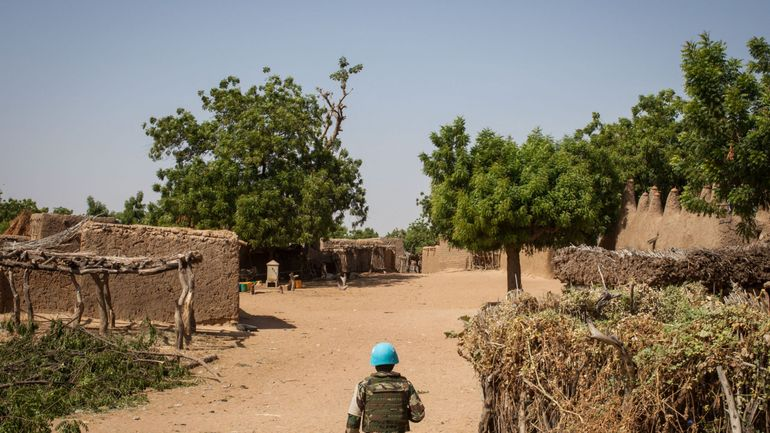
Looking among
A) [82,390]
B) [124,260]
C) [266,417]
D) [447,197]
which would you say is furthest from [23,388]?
[447,197]

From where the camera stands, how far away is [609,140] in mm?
33844

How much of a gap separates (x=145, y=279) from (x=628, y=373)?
11595mm

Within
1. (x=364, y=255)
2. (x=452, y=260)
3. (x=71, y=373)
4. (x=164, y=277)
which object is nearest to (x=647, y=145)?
(x=452, y=260)

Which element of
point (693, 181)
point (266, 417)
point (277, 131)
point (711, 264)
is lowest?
point (266, 417)

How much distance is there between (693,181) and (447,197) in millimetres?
7979

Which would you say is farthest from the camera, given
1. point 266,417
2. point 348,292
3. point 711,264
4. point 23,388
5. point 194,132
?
point 194,132

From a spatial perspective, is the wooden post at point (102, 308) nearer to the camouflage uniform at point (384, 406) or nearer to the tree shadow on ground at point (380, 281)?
the camouflage uniform at point (384, 406)

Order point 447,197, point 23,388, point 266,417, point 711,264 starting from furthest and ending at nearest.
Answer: point 447,197
point 711,264
point 266,417
point 23,388

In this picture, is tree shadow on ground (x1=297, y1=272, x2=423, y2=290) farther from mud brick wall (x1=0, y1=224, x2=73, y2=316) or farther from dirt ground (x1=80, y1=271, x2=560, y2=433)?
mud brick wall (x1=0, y1=224, x2=73, y2=316)

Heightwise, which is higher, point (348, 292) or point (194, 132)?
point (194, 132)

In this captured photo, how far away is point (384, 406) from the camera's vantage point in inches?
224

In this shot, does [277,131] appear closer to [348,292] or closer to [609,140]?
[348,292]

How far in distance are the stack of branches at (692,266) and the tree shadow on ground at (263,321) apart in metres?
7.27

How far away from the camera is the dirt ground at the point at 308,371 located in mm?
9398
